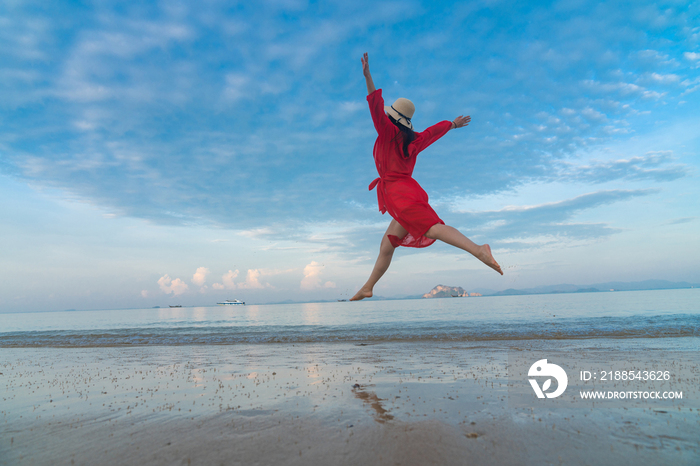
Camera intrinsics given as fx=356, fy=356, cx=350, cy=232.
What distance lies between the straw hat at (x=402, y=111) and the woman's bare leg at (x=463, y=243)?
1.11m

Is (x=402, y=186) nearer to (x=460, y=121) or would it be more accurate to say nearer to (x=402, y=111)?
(x=402, y=111)

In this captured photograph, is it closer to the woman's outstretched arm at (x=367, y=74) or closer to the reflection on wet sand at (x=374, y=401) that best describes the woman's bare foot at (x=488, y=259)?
the woman's outstretched arm at (x=367, y=74)

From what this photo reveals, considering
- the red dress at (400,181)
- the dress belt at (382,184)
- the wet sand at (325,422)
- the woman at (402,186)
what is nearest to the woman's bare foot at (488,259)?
the woman at (402,186)

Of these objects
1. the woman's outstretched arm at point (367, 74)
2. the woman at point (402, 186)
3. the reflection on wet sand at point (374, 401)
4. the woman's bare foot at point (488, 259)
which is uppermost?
the woman's outstretched arm at point (367, 74)

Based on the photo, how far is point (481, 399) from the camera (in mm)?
5961

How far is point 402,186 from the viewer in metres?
3.60

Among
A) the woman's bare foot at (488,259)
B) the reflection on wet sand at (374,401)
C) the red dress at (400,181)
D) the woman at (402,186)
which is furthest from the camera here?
the reflection on wet sand at (374,401)

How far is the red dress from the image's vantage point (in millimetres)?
3455

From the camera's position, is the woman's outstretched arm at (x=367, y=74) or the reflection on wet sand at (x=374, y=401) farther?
the reflection on wet sand at (x=374, y=401)

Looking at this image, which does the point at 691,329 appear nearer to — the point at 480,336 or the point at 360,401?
the point at 480,336

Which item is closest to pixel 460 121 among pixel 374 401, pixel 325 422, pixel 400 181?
pixel 400 181

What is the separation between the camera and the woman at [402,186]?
3354 mm

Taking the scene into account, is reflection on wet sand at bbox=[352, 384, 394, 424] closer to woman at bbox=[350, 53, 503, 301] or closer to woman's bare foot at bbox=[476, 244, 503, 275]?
woman at bbox=[350, 53, 503, 301]

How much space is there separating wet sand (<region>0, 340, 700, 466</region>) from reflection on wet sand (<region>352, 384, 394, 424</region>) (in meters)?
0.03
